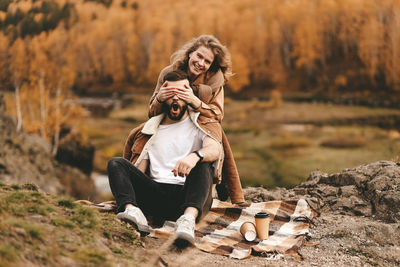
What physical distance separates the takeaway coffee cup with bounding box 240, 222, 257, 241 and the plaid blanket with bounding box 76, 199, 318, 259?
0.04 metres

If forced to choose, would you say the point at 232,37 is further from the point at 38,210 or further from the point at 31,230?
the point at 31,230

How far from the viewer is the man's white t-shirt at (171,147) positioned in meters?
3.32

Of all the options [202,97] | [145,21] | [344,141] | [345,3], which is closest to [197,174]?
[202,97]

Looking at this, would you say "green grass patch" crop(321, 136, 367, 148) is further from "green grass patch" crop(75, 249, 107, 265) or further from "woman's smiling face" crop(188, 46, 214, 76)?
"green grass patch" crop(75, 249, 107, 265)

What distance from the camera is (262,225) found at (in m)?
3.31

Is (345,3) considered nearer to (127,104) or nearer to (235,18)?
(235,18)

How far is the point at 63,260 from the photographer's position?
207 cm

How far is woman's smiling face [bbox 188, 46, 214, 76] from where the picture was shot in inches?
147

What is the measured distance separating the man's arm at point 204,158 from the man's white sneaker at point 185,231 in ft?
1.07

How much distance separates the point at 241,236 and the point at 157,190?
778 millimetres

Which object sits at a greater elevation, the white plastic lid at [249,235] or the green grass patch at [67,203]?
the green grass patch at [67,203]

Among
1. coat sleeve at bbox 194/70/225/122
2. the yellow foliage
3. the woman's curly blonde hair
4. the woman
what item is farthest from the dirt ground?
the yellow foliage

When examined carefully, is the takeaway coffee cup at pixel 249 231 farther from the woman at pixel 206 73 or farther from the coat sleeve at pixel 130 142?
the coat sleeve at pixel 130 142

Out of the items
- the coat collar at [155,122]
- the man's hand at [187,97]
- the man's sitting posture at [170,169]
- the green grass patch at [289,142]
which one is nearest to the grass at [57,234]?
the man's sitting posture at [170,169]
